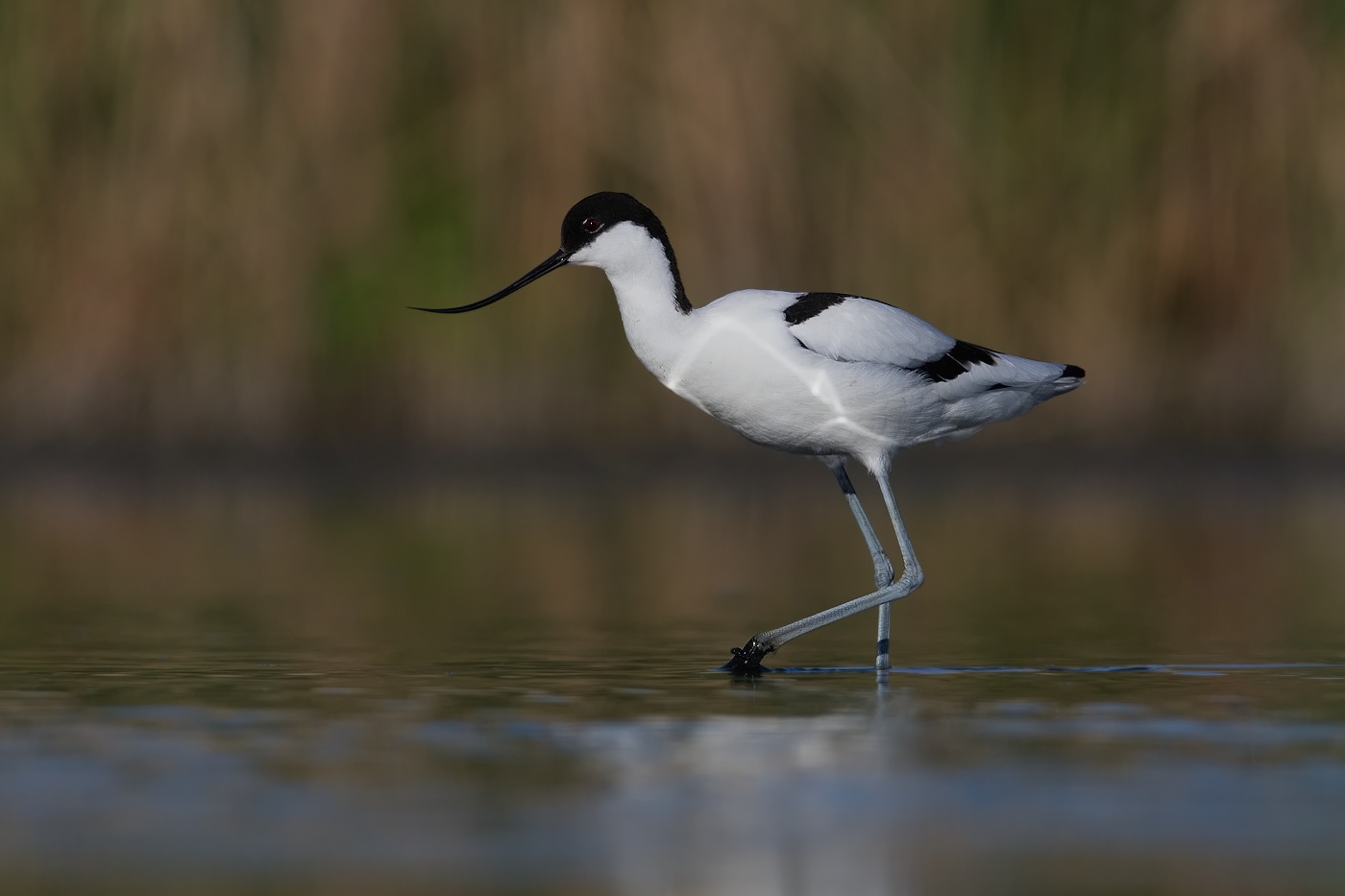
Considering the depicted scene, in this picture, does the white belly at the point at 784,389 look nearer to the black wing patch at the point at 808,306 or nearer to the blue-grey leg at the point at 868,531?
the black wing patch at the point at 808,306

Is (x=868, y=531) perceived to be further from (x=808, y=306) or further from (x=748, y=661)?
(x=748, y=661)

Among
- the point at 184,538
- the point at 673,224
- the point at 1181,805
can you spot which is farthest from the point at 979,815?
the point at 673,224

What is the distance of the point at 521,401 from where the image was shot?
12.2m

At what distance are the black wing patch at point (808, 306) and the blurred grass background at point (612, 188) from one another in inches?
194

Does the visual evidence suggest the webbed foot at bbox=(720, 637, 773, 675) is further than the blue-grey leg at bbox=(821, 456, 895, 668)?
No

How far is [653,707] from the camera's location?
5562 millimetres

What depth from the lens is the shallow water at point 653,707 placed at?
3906mm

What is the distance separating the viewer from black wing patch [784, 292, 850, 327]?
6.80m

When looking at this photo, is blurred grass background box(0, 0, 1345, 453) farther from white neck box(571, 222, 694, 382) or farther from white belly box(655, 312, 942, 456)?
white belly box(655, 312, 942, 456)

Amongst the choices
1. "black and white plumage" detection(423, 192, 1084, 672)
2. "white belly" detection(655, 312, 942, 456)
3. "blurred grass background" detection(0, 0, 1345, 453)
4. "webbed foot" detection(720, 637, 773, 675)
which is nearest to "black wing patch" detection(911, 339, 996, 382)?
"black and white plumage" detection(423, 192, 1084, 672)

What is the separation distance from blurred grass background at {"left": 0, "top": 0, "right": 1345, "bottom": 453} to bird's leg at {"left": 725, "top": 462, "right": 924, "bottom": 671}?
4930 millimetres

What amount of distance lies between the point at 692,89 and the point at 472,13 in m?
1.24

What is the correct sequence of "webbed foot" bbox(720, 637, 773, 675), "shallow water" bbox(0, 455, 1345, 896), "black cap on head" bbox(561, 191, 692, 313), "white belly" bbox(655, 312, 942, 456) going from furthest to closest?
1. "black cap on head" bbox(561, 191, 692, 313)
2. "white belly" bbox(655, 312, 942, 456)
3. "webbed foot" bbox(720, 637, 773, 675)
4. "shallow water" bbox(0, 455, 1345, 896)

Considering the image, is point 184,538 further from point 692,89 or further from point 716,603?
point 692,89
